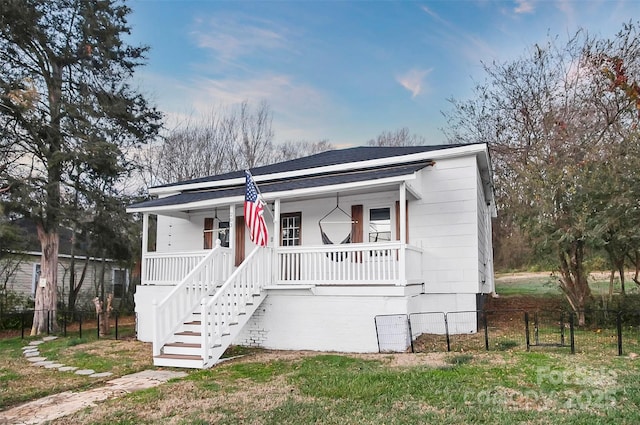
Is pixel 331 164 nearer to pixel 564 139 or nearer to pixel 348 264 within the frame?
pixel 348 264

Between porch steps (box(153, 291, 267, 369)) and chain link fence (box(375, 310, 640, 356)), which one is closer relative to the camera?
porch steps (box(153, 291, 267, 369))

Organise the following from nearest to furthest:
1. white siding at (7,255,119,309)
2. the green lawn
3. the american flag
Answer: the american flag < the green lawn < white siding at (7,255,119,309)

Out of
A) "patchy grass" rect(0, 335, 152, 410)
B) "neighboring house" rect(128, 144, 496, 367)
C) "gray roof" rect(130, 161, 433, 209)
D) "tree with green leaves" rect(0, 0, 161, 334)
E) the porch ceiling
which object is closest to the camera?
"patchy grass" rect(0, 335, 152, 410)

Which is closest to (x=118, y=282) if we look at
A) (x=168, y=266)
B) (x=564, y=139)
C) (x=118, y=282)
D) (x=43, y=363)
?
(x=118, y=282)

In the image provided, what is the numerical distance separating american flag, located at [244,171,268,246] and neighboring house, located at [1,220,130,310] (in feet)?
39.2

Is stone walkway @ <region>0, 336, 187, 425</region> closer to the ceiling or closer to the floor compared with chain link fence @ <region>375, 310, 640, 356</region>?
closer to the floor

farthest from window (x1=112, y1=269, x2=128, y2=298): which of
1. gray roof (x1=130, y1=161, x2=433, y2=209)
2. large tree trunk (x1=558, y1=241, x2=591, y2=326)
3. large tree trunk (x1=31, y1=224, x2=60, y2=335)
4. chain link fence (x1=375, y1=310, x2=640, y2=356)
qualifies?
large tree trunk (x1=558, y1=241, x2=591, y2=326)

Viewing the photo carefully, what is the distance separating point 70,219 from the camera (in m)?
14.7

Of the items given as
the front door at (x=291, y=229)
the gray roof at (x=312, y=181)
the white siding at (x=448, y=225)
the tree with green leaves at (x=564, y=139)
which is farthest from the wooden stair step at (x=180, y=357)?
the tree with green leaves at (x=564, y=139)

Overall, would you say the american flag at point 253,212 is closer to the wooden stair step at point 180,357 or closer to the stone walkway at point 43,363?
the wooden stair step at point 180,357

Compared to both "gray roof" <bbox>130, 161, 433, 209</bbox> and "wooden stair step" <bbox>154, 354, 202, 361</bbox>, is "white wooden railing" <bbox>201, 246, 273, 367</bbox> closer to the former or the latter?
"wooden stair step" <bbox>154, 354, 202, 361</bbox>

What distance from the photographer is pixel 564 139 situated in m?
16.7

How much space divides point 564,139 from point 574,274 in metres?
6.62

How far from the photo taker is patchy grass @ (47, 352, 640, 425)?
4773 millimetres
